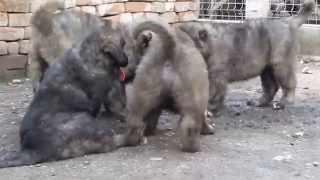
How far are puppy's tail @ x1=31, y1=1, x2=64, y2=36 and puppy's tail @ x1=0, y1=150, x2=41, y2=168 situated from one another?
200 centimetres

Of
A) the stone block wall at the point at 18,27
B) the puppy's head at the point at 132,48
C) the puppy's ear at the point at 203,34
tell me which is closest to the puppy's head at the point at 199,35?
the puppy's ear at the point at 203,34

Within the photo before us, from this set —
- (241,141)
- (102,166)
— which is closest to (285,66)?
(241,141)

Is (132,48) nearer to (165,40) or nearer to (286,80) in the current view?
(165,40)

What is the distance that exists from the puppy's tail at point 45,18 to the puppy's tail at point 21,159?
2.00 metres

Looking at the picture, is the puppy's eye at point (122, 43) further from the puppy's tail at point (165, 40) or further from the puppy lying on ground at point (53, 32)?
the puppy lying on ground at point (53, 32)

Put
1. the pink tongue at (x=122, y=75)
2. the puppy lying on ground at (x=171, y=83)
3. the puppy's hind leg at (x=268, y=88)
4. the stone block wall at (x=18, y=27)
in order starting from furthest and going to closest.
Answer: the stone block wall at (x=18, y=27)
the puppy's hind leg at (x=268, y=88)
the pink tongue at (x=122, y=75)
the puppy lying on ground at (x=171, y=83)

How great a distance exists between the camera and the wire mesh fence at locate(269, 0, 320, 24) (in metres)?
10.8

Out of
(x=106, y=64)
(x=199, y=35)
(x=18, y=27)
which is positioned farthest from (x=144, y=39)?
(x=18, y=27)

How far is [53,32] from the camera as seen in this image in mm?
6812

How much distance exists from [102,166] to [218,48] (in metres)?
2.47

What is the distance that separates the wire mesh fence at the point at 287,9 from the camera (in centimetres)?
1080

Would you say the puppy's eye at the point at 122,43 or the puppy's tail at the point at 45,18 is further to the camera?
the puppy's tail at the point at 45,18

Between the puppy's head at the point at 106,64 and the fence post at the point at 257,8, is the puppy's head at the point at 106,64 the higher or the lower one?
the lower one

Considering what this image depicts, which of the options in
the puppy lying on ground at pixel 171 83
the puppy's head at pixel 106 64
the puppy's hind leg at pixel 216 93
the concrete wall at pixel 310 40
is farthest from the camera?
the concrete wall at pixel 310 40
